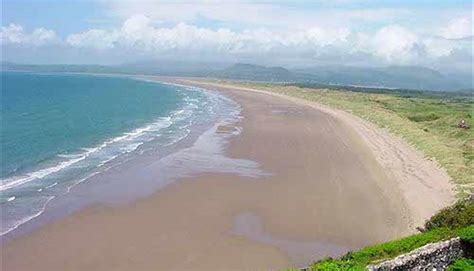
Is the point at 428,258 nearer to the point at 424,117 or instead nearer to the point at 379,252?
the point at 379,252

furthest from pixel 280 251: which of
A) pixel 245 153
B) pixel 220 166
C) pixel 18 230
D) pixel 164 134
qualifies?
pixel 164 134

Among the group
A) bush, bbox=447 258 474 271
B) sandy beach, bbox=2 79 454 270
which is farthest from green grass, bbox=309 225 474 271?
sandy beach, bbox=2 79 454 270

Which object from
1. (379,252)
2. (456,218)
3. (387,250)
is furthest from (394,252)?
(456,218)

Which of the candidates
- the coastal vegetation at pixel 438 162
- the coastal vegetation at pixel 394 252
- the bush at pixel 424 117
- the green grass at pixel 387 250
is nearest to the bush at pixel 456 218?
the coastal vegetation at pixel 438 162

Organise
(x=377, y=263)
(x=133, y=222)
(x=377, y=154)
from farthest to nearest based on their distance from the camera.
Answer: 1. (x=377, y=154)
2. (x=133, y=222)
3. (x=377, y=263)

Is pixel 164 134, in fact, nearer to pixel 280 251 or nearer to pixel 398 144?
pixel 398 144

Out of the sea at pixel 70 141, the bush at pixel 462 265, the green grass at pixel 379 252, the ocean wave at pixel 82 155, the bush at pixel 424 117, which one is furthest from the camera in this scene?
the bush at pixel 424 117

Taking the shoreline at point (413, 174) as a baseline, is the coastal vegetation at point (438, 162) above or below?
above

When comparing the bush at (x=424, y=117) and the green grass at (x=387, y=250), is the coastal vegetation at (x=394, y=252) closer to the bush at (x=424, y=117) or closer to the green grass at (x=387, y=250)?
the green grass at (x=387, y=250)
